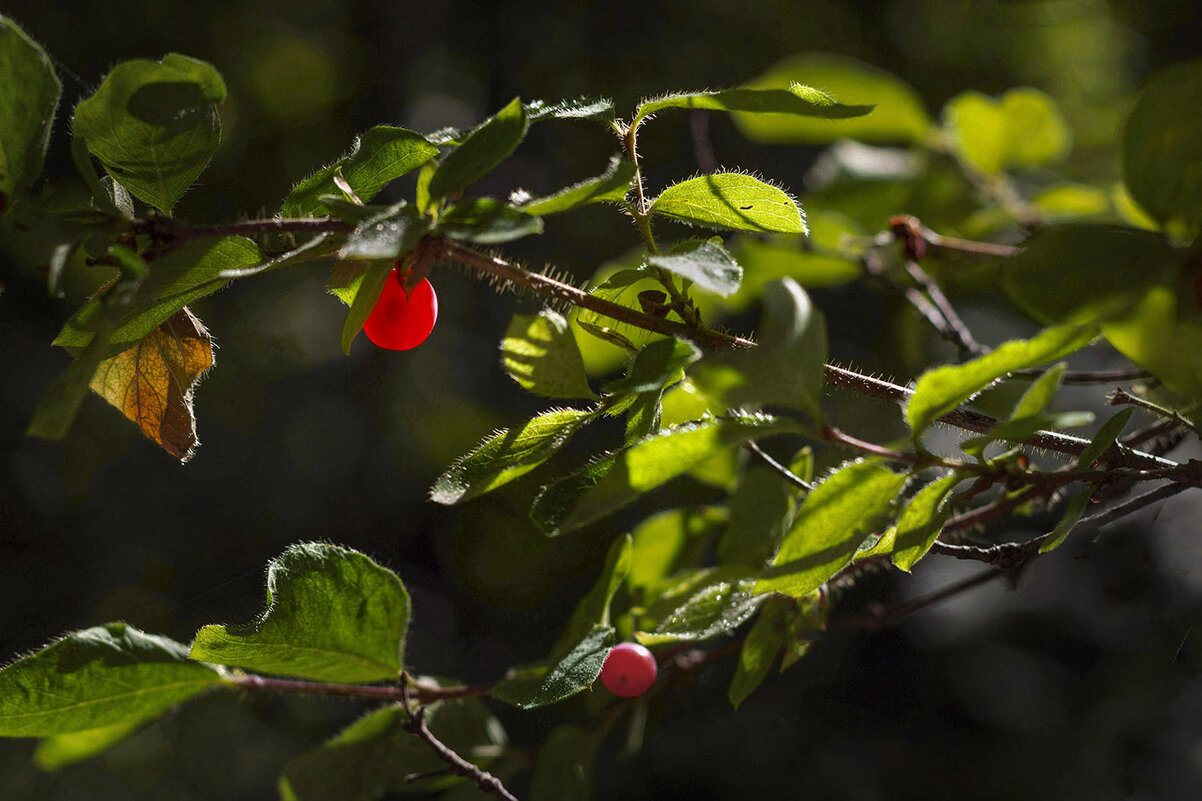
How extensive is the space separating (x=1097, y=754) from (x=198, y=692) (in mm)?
1118

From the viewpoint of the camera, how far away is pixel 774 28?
199cm

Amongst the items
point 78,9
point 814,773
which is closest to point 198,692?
point 814,773

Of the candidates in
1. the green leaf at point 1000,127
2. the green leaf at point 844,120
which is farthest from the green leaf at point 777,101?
the green leaf at point 1000,127

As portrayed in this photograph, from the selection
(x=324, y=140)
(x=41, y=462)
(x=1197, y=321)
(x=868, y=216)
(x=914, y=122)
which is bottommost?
(x=41, y=462)

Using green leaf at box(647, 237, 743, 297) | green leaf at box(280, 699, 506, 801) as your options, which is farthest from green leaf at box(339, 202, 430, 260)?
green leaf at box(280, 699, 506, 801)

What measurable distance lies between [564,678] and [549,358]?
0.74 ft

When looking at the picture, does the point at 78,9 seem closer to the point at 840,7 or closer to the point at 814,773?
the point at 840,7

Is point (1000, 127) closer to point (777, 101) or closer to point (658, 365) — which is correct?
point (777, 101)

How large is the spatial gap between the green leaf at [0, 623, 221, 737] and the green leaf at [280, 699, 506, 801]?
0.17 meters

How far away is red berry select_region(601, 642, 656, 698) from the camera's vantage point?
709mm

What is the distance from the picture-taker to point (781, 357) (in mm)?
410

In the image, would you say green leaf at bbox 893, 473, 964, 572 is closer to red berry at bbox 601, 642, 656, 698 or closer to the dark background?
red berry at bbox 601, 642, 656, 698

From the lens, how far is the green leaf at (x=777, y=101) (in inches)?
20.7

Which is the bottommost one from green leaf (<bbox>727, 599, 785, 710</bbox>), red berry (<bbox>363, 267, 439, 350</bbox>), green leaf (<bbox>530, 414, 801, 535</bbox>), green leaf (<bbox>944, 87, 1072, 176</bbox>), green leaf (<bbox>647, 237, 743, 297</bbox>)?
green leaf (<bbox>727, 599, 785, 710</bbox>)
